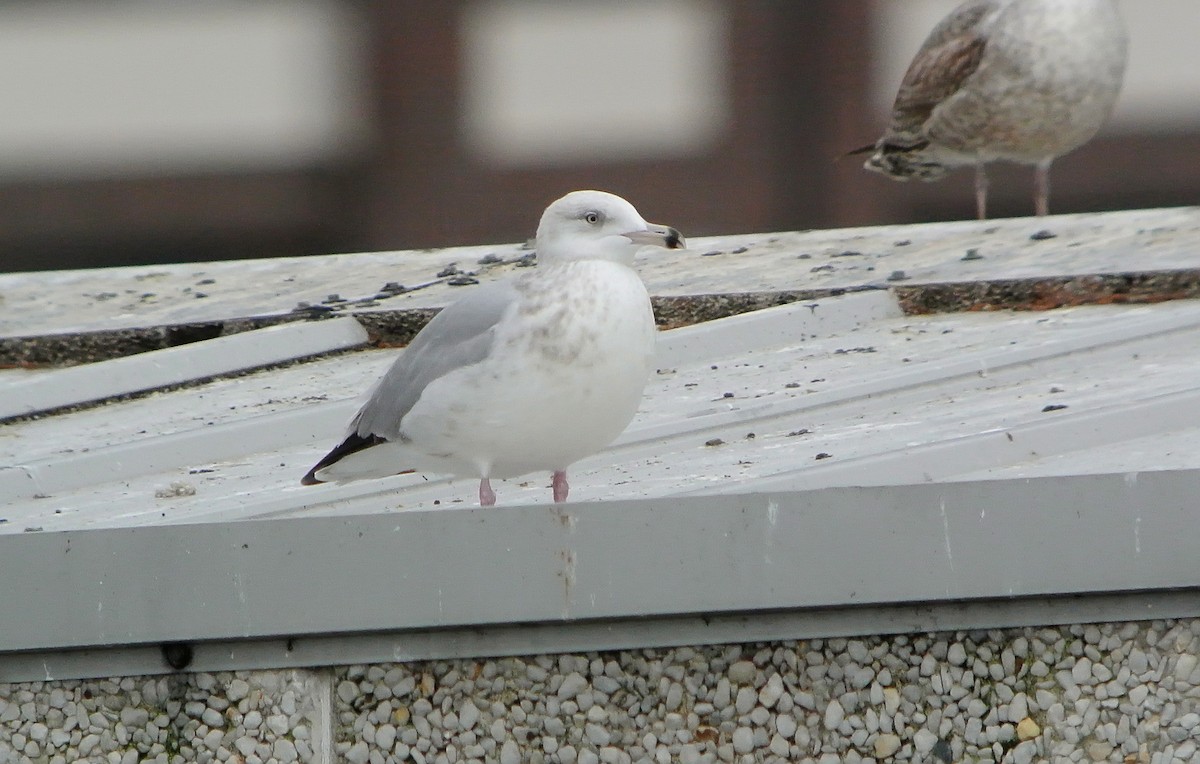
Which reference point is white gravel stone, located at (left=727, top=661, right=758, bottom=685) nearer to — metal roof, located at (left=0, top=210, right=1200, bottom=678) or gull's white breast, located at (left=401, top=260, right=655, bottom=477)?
metal roof, located at (left=0, top=210, right=1200, bottom=678)

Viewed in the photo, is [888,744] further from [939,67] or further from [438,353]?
[939,67]

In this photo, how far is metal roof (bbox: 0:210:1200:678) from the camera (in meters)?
1.85

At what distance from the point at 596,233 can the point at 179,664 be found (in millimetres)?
767

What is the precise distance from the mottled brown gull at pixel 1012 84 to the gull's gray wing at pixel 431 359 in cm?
277

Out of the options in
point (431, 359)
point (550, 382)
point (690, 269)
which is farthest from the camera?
point (690, 269)

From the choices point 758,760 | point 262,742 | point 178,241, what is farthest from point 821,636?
point 178,241

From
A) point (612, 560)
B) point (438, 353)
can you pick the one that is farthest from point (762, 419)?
point (612, 560)

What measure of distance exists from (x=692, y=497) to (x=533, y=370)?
1.24 ft

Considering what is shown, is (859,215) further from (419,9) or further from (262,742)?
(262,742)

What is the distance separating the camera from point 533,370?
2.16m

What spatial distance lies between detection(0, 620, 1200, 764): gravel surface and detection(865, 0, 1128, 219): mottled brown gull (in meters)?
2.99

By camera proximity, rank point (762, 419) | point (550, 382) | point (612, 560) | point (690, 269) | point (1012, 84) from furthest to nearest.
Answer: point (1012, 84)
point (690, 269)
point (762, 419)
point (550, 382)
point (612, 560)

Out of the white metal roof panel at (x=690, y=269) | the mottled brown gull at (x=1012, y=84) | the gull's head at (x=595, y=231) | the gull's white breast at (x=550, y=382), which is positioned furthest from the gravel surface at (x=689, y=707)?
the mottled brown gull at (x=1012, y=84)

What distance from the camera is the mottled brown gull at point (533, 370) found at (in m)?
2.16
